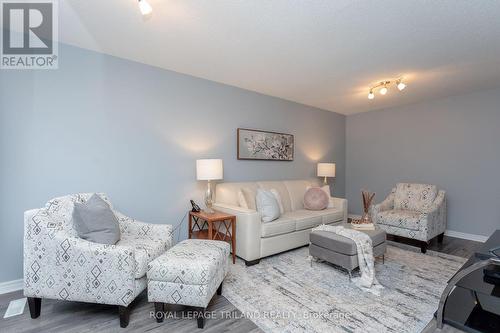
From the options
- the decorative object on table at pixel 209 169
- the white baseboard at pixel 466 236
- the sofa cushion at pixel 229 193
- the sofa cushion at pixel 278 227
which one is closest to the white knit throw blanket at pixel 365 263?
the sofa cushion at pixel 278 227

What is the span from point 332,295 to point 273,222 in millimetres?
1073

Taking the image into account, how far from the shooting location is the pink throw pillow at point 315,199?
3.85 metres

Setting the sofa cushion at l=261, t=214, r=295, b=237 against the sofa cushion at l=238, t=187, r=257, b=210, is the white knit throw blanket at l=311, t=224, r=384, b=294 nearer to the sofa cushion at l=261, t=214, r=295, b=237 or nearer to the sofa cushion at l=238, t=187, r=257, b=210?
the sofa cushion at l=261, t=214, r=295, b=237

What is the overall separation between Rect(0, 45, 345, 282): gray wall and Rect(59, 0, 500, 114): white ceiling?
0.91 feet

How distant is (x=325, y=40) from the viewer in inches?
92.0

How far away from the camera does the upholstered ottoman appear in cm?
240

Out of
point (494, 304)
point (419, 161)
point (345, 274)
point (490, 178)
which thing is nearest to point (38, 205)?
point (345, 274)

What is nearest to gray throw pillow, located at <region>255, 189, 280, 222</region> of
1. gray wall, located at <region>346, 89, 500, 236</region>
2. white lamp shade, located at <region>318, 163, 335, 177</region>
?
white lamp shade, located at <region>318, 163, 335, 177</region>

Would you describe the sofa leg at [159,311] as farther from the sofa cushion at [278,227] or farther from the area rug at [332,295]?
the sofa cushion at [278,227]

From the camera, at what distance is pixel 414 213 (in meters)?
3.62

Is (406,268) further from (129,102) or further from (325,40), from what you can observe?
(129,102)

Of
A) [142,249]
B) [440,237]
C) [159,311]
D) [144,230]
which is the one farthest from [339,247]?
[440,237]

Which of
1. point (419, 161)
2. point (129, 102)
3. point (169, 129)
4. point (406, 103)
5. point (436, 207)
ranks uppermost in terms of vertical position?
point (406, 103)

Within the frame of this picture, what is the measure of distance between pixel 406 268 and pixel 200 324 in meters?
2.38
